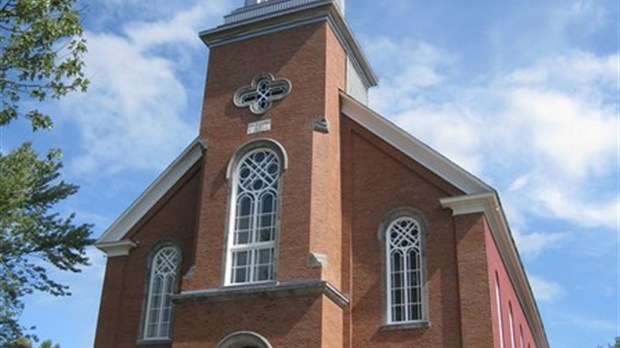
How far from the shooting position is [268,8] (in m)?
21.8

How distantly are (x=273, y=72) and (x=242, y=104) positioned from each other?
4.38 ft

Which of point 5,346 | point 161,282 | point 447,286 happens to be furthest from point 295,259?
point 5,346

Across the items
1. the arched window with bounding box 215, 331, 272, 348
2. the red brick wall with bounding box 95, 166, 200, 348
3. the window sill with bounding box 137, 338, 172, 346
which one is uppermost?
the red brick wall with bounding box 95, 166, 200, 348

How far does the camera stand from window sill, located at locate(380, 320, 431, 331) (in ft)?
56.2

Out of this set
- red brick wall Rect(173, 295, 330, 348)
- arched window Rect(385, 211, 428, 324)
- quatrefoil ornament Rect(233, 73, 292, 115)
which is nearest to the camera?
red brick wall Rect(173, 295, 330, 348)

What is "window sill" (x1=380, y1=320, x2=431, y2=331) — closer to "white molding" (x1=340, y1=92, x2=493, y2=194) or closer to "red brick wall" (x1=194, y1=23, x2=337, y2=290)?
"red brick wall" (x1=194, y1=23, x2=337, y2=290)

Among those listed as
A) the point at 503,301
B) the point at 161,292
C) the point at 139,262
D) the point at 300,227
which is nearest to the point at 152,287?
the point at 161,292

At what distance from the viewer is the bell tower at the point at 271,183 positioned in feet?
56.6

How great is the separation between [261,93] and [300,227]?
469cm

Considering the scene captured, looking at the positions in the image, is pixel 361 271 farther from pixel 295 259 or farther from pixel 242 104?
pixel 242 104

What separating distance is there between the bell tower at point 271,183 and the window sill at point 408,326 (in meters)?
1.19

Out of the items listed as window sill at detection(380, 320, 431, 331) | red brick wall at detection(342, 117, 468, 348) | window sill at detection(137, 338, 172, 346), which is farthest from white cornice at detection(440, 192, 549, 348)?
window sill at detection(137, 338, 172, 346)

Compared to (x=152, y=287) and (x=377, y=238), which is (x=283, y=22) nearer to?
(x=377, y=238)

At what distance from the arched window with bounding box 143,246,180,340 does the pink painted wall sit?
905 centimetres
